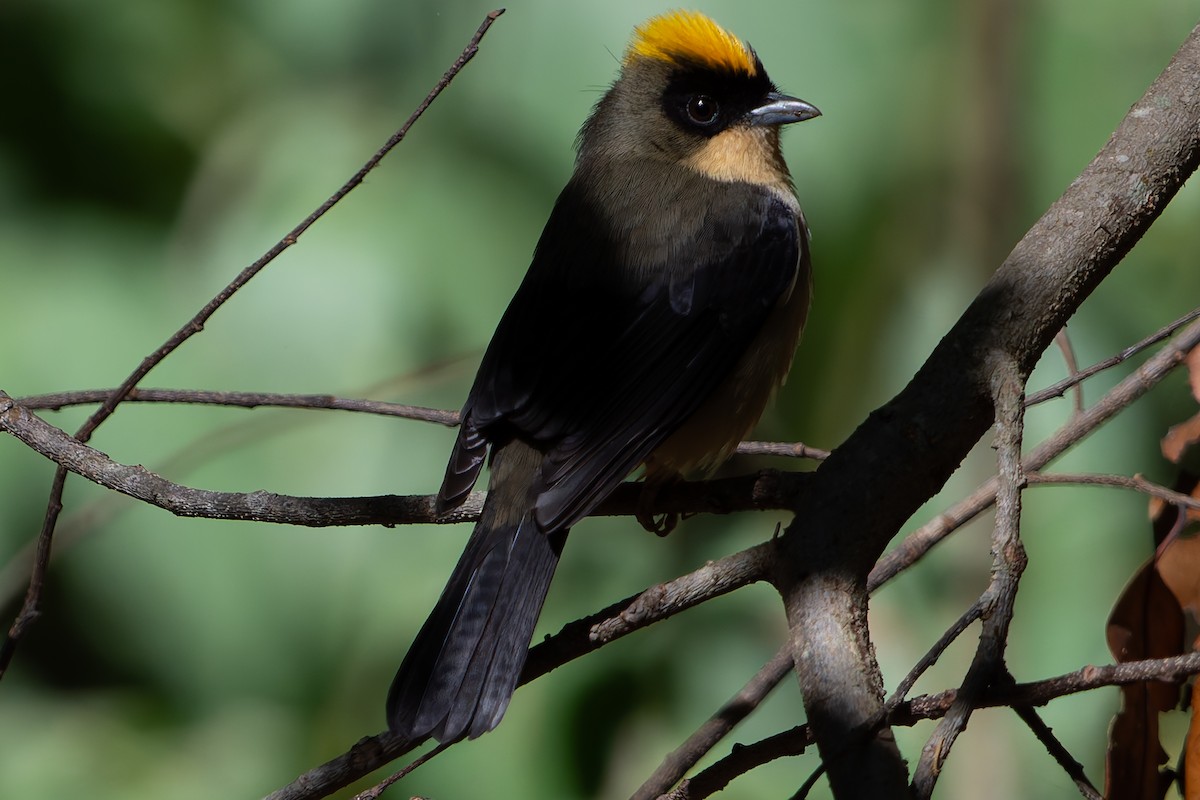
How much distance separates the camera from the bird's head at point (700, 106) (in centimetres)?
354

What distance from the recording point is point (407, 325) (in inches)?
158

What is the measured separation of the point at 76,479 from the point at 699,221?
2.25 meters

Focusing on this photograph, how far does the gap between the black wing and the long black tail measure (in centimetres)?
11

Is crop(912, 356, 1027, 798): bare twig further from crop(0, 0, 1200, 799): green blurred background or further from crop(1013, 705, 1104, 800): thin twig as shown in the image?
crop(0, 0, 1200, 799): green blurred background

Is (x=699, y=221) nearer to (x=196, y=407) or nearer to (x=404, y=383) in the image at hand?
(x=404, y=383)

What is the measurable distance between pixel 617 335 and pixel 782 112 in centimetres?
98

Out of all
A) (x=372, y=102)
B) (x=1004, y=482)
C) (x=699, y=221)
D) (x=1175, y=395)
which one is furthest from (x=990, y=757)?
(x=372, y=102)

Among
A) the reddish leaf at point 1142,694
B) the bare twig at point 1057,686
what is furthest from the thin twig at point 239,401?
the bare twig at point 1057,686

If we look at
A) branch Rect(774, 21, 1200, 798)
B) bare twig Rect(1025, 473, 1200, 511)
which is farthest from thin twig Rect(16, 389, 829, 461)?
branch Rect(774, 21, 1200, 798)

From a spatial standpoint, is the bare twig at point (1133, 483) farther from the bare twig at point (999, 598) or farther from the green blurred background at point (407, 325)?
the green blurred background at point (407, 325)

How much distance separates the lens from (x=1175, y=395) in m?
3.65

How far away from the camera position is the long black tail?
2.39 metres

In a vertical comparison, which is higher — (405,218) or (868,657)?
(405,218)

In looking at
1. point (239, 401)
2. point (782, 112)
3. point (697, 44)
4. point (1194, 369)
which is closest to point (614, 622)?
point (239, 401)
